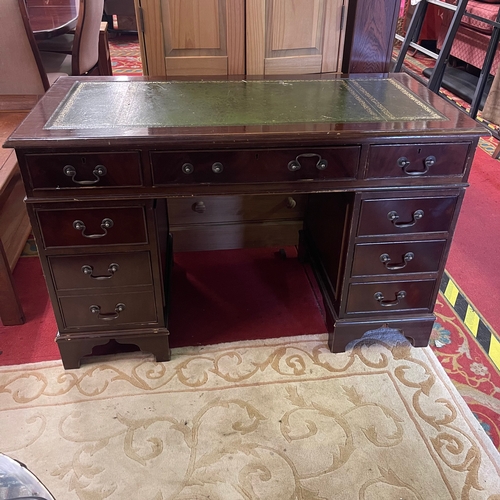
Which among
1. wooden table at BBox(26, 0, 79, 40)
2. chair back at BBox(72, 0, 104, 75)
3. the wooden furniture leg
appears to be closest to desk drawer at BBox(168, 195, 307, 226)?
chair back at BBox(72, 0, 104, 75)

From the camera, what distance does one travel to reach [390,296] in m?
1.66

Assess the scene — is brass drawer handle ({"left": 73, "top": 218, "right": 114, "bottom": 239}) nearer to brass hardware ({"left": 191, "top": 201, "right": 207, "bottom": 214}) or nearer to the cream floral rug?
the cream floral rug

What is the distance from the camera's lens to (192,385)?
161 centimetres

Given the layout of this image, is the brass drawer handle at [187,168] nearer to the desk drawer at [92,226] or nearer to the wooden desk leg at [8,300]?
the desk drawer at [92,226]

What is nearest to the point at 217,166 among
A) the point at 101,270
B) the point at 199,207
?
the point at 101,270

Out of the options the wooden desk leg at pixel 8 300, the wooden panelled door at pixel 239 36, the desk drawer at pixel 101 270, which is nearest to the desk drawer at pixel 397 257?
the desk drawer at pixel 101 270

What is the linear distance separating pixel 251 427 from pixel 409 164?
0.91 m

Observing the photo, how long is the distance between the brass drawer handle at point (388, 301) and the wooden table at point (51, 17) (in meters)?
2.34

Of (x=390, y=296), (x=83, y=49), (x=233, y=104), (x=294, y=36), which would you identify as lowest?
(x=390, y=296)

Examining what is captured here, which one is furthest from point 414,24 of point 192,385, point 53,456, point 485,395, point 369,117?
point 53,456

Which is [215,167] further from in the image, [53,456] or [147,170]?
[53,456]

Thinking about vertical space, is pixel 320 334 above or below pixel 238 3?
below

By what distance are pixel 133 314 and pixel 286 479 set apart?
0.70 metres

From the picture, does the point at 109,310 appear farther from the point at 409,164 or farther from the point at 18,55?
the point at 18,55
